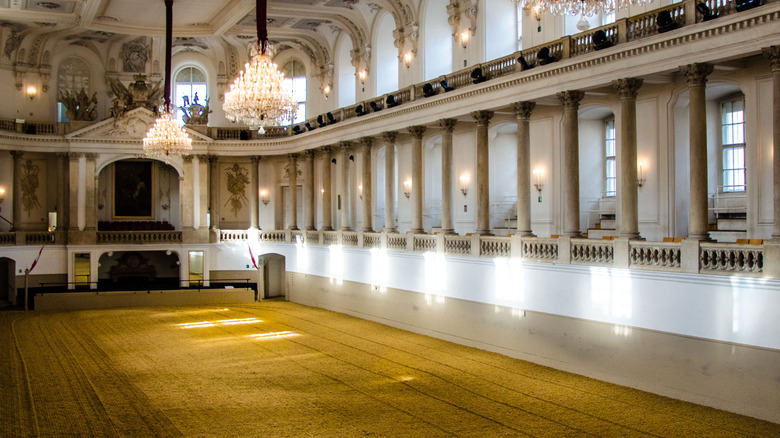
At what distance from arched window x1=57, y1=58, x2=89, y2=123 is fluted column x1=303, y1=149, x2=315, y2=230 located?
11.9m

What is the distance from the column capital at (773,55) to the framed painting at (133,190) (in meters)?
28.4

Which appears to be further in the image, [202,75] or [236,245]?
[202,75]

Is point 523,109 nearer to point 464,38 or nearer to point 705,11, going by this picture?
point 464,38

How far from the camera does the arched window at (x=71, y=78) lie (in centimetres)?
3228

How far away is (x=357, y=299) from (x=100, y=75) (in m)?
18.2

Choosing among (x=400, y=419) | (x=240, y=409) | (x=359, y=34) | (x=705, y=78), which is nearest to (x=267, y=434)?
(x=240, y=409)

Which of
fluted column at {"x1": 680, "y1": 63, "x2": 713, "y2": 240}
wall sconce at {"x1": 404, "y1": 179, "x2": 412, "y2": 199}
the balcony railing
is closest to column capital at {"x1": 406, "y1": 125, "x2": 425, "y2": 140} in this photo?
the balcony railing

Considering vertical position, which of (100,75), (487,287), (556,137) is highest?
(100,75)

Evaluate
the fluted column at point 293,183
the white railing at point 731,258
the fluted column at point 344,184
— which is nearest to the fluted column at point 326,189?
the fluted column at point 344,184

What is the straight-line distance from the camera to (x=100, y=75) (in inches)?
1303

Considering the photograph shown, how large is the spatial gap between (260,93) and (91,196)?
19.4m

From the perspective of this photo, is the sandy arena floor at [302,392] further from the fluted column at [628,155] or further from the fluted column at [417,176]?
the fluted column at [417,176]

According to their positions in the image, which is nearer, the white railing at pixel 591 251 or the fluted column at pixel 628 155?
the fluted column at pixel 628 155

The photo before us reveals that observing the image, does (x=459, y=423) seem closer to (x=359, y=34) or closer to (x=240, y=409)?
(x=240, y=409)
